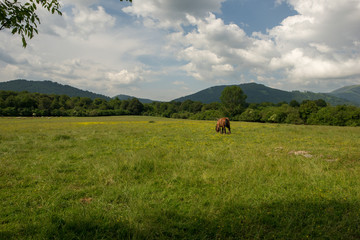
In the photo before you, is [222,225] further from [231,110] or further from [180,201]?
[231,110]

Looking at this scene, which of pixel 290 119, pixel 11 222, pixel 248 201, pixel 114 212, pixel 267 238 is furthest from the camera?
pixel 290 119

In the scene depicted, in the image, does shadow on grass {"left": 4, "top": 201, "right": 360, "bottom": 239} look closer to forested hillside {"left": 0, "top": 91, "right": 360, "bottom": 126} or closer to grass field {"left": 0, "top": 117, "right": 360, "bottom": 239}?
grass field {"left": 0, "top": 117, "right": 360, "bottom": 239}

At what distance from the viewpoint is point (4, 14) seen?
308 cm

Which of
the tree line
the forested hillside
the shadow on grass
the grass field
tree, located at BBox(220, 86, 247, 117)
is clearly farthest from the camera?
→ tree, located at BBox(220, 86, 247, 117)

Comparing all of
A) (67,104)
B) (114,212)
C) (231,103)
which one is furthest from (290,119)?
(67,104)

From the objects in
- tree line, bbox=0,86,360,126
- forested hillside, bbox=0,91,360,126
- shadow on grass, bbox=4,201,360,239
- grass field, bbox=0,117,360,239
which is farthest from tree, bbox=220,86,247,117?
shadow on grass, bbox=4,201,360,239

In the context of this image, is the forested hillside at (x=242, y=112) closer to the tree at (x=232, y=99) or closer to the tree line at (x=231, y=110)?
the tree line at (x=231, y=110)

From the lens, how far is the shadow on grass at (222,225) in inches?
138

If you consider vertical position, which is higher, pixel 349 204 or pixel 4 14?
pixel 4 14

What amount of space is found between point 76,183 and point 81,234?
3.32m

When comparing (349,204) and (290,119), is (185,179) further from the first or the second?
(290,119)

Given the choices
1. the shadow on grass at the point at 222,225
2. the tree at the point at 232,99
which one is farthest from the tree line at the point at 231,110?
the shadow on grass at the point at 222,225

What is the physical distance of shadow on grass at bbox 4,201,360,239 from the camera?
3.52 m

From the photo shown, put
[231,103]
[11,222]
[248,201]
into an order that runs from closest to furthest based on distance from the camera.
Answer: [11,222] → [248,201] → [231,103]
